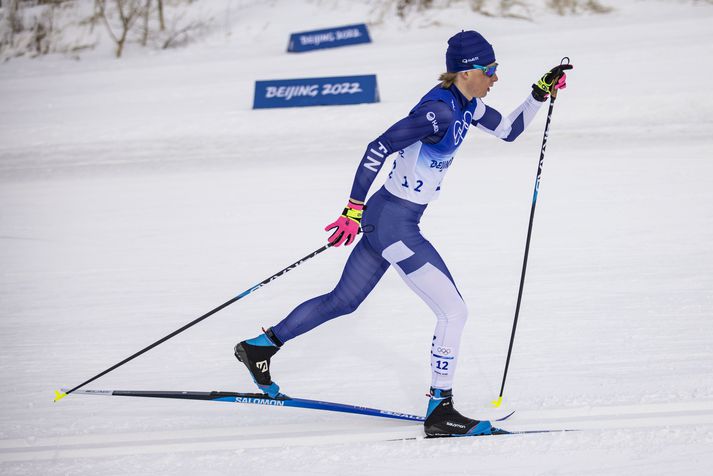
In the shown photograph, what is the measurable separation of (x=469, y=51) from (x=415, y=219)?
901 mm

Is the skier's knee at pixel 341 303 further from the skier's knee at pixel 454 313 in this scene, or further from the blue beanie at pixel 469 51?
the blue beanie at pixel 469 51

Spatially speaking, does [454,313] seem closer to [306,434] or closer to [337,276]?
[306,434]

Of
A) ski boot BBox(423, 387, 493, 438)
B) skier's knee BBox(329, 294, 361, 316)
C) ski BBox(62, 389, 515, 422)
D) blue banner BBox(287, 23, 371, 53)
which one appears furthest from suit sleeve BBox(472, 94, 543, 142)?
blue banner BBox(287, 23, 371, 53)

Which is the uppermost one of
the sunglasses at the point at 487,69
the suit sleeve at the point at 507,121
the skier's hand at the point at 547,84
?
the sunglasses at the point at 487,69

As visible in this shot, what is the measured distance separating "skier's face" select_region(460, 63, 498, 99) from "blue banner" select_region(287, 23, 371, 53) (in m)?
13.4

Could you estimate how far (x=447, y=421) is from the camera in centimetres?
407

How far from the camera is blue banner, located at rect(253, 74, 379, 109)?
12.5 metres

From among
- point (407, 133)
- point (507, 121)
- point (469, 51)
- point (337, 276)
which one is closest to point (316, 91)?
point (337, 276)

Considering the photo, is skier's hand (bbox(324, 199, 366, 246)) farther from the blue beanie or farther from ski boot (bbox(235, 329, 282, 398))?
the blue beanie

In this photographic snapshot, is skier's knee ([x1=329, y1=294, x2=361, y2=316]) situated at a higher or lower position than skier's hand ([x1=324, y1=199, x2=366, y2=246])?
lower

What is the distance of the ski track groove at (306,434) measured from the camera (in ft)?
13.7

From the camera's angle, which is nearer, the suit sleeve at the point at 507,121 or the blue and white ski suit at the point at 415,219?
the blue and white ski suit at the point at 415,219

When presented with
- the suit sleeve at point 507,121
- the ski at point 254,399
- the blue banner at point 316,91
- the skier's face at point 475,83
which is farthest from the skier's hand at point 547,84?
the blue banner at point 316,91

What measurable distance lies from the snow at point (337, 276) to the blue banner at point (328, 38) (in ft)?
8.84
